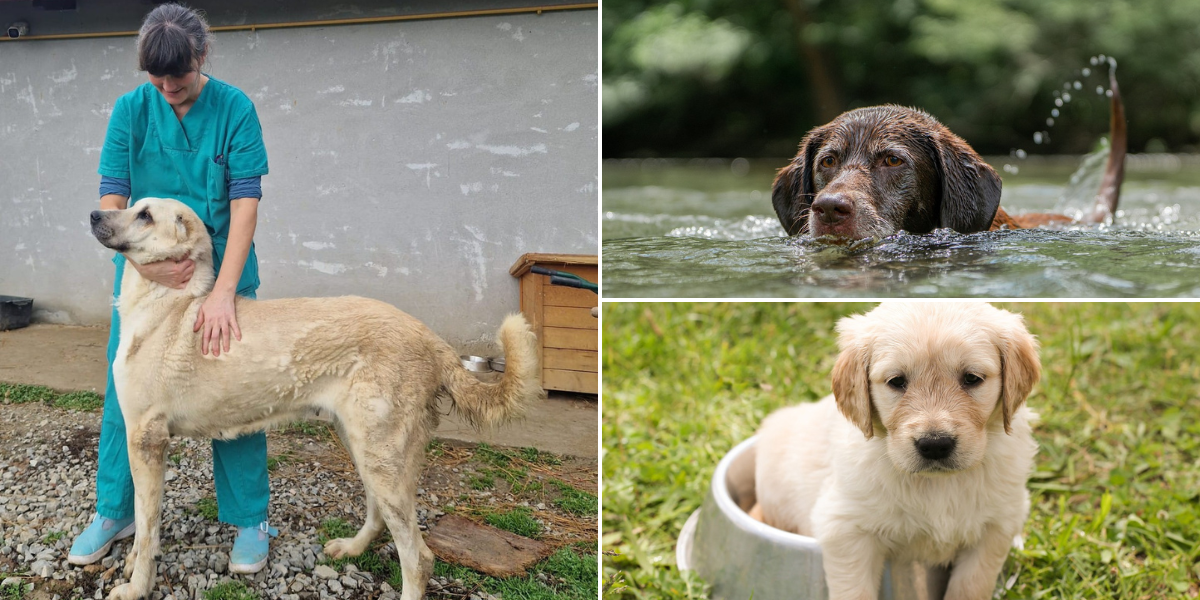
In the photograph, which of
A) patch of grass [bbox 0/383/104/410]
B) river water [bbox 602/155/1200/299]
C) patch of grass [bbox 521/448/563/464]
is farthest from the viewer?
patch of grass [bbox 0/383/104/410]

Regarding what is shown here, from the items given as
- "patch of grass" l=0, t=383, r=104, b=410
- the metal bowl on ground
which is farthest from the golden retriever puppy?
"patch of grass" l=0, t=383, r=104, b=410

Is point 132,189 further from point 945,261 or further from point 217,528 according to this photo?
point 945,261

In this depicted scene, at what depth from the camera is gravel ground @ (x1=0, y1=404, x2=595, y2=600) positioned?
339 centimetres

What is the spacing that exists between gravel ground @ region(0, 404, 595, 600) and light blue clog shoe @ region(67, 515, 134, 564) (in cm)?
3

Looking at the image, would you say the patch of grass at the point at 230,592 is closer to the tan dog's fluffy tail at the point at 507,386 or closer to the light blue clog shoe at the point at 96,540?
the light blue clog shoe at the point at 96,540

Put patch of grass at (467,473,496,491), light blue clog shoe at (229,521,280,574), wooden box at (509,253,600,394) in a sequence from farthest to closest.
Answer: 1. wooden box at (509,253,600,394)
2. patch of grass at (467,473,496,491)
3. light blue clog shoe at (229,521,280,574)

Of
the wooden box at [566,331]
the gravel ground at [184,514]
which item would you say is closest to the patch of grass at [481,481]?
the gravel ground at [184,514]

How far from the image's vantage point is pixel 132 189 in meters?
3.39

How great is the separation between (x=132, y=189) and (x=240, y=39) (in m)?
4.54

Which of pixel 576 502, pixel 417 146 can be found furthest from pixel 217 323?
pixel 417 146

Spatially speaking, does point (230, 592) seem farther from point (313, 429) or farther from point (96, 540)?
point (313, 429)

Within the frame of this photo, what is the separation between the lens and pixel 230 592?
332cm

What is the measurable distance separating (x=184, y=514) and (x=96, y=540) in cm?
47

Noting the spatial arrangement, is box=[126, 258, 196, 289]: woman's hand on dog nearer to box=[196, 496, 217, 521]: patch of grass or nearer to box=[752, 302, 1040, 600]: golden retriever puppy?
box=[196, 496, 217, 521]: patch of grass
